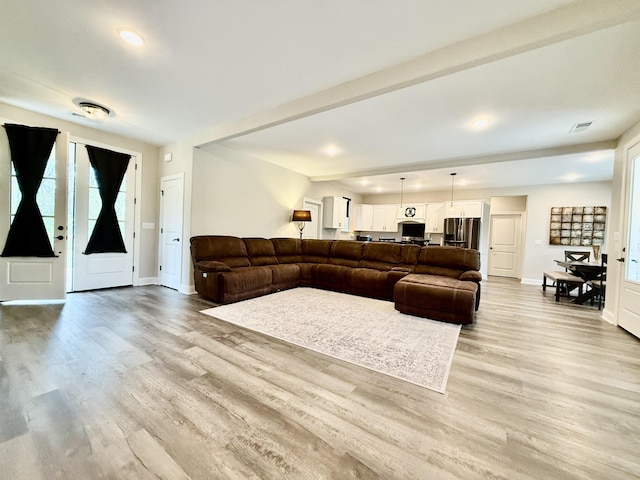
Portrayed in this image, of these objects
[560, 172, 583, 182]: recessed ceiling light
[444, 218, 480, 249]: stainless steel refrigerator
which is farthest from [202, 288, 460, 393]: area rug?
[560, 172, 583, 182]: recessed ceiling light

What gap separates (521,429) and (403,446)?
0.73m

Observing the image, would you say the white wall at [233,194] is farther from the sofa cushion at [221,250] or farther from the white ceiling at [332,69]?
the white ceiling at [332,69]

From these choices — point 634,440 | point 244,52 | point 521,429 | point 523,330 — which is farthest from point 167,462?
point 523,330

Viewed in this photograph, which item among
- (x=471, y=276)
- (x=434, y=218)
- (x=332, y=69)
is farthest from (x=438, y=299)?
(x=434, y=218)

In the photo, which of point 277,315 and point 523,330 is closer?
point 523,330

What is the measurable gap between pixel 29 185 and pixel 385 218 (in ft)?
26.3

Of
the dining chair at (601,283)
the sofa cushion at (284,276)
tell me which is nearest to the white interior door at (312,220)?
the sofa cushion at (284,276)

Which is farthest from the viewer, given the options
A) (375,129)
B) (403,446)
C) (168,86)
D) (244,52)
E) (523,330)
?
(375,129)

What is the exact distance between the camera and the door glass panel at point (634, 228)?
10.1 feet

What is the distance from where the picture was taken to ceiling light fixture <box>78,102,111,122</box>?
329cm

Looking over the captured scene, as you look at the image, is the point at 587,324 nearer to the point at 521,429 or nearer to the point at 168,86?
the point at 521,429

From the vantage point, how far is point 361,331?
284 cm

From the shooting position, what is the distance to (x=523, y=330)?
3.03 metres

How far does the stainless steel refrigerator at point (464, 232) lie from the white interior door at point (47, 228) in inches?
312
